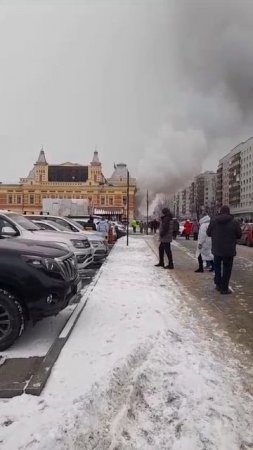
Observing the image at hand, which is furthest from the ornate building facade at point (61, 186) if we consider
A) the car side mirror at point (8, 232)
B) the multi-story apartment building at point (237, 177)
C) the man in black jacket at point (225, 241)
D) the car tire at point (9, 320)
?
the car tire at point (9, 320)

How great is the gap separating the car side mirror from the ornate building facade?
109 metres

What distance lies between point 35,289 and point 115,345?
116cm

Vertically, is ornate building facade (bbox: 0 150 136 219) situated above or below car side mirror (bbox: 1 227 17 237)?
above

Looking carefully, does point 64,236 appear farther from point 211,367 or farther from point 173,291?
point 211,367

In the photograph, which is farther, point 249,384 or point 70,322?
point 70,322

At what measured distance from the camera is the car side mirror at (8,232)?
22.7 ft

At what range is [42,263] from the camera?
5.65 meters

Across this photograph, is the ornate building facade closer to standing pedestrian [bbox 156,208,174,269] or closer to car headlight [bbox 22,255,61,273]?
standing pedestrian [bbox 156,208,174,269]

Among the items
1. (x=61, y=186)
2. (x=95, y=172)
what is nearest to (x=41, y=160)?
(x=61, y=186)

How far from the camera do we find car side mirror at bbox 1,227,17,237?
691 centimetres

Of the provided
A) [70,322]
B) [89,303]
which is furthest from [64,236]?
[70,322]

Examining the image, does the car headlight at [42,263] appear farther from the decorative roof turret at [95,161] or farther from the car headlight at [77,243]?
the decorative roof turret at [95,161]

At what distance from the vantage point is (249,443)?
3.25 metres

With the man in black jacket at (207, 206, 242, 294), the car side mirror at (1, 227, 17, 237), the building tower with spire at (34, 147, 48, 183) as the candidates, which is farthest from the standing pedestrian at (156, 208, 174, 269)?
the building tower with spire at (34, 147, 48, 183)
